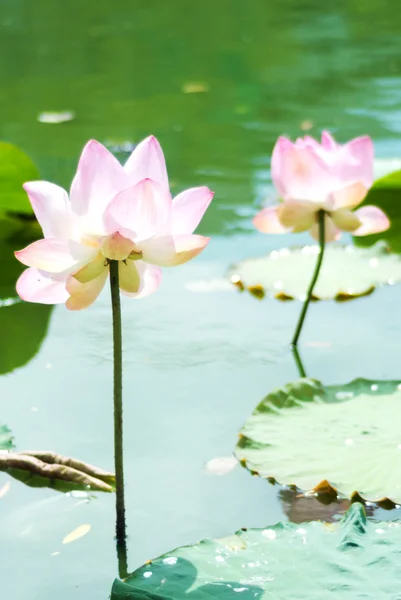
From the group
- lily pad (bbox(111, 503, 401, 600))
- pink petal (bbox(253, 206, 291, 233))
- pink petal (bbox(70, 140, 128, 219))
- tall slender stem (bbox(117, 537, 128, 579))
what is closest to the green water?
tall slender stem (bbox(117, 537, 128, 579))

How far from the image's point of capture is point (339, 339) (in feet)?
6.20

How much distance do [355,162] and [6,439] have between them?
76 cm

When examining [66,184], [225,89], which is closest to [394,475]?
[66,184]

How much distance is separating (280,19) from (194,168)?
3.17 m

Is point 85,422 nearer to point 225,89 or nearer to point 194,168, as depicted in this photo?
point 194,168

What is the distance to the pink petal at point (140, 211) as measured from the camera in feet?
3.65

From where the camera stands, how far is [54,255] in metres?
1.18

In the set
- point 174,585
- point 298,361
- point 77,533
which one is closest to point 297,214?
point 298,361

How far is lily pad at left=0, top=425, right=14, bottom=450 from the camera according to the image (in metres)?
1.47

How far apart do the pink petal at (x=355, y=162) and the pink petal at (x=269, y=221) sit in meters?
0.17

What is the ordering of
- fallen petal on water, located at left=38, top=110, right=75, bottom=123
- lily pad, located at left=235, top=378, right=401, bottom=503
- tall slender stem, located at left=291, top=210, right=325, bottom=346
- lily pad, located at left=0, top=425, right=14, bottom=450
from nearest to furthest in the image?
lily pad, located at left=235, top=378, right=401, bottom=503, lily pad, located at left=0, top=425, right=14, bottom=450, tall slender stem, located at left=291, top=210, right=325, bottom=346, fallen petal on water, located at left=38, top=110, right=75, bottom=123

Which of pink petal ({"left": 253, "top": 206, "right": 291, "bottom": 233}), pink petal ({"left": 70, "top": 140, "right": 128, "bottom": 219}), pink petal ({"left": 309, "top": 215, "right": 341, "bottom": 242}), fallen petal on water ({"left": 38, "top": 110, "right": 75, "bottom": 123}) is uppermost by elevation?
pink petal ({"left": 70, "top": 140, "right": 128, "bottom": 219})

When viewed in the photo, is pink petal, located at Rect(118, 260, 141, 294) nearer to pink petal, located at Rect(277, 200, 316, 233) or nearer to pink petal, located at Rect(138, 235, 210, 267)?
pink petal, located at Rect(138, 235, 210, 267)

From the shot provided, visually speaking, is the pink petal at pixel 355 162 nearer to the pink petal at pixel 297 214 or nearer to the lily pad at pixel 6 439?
the pink petal at pixel 297 214
